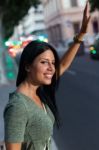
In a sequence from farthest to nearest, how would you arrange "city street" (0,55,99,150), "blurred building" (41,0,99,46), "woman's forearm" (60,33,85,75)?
"blurred building" (41,0,99,46), "city street" (0,55,99,150), "woman's forearm" (60,33,85,75)

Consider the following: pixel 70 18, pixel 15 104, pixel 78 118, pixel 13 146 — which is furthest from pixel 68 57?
pixel 70 18

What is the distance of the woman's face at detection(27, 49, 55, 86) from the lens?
2.80 meters

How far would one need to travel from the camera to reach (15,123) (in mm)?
2607

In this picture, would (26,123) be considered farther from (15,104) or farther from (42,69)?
(42,69)

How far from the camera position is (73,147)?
26.0ft

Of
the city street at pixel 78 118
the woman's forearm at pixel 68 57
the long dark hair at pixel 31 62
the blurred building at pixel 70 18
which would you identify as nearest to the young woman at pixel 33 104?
the long dark hair at pixel 31 62

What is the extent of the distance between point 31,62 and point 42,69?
0.07 m

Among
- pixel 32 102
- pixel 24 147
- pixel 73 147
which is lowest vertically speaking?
pixel 73 147

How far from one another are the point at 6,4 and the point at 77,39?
1851 cm

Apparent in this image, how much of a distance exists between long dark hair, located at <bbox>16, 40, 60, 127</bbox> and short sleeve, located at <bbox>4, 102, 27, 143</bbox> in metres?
0.31

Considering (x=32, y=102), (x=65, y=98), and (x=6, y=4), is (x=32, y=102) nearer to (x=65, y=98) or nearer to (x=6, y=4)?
(x=65, y=98)

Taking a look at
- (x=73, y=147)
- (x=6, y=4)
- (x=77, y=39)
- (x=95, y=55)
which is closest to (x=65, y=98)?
(x=73, y=147)

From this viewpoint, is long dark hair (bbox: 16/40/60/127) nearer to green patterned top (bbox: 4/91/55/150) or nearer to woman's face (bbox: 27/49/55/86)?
woman's face (bbox: 27/49/55/86)

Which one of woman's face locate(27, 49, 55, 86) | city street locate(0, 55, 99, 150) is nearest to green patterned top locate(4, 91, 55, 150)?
woman's face locate(27, 49, 55, 86)
